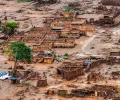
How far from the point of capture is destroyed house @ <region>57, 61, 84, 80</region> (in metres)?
34.1

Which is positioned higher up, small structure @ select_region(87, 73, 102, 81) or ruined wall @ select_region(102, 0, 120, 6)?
ruined wall @ select_region(102, 0, 120, 6)

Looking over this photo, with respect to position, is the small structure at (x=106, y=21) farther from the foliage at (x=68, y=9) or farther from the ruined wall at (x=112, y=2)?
the ruined wall at (x=112, y=2)

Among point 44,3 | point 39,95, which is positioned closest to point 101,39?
point 39,95

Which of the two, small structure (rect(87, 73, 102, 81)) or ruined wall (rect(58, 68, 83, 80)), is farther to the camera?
ruined wall (rect(58, 68, 83, 80))

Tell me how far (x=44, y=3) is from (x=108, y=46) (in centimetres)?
2916

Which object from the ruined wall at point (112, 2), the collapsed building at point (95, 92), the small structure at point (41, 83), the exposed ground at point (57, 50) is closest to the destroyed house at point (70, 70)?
the exposed ground at point (57, 50)

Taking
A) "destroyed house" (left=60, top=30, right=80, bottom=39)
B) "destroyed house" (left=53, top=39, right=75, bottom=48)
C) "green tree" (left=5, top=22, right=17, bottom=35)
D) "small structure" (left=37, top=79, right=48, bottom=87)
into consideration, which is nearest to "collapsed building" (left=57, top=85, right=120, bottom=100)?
"small structure" (left=37, top=79, right=48, bottom=87)

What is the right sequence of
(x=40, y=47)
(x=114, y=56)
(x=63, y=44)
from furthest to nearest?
1. (x=63, y=44)
2. (x=40, y=47)
3. (x=114, y=56)

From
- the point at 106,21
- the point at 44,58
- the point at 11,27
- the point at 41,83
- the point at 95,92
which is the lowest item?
the point at 95,92

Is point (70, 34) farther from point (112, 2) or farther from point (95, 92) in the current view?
point (112, 2)

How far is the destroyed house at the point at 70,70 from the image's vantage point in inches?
1344

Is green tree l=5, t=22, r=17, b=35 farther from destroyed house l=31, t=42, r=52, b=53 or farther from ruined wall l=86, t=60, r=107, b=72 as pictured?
ruined wall l=86, t=60, r=107, b=72

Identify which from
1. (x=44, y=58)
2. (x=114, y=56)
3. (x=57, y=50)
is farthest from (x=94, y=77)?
(x=57, y=50)

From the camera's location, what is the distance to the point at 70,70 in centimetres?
3475
